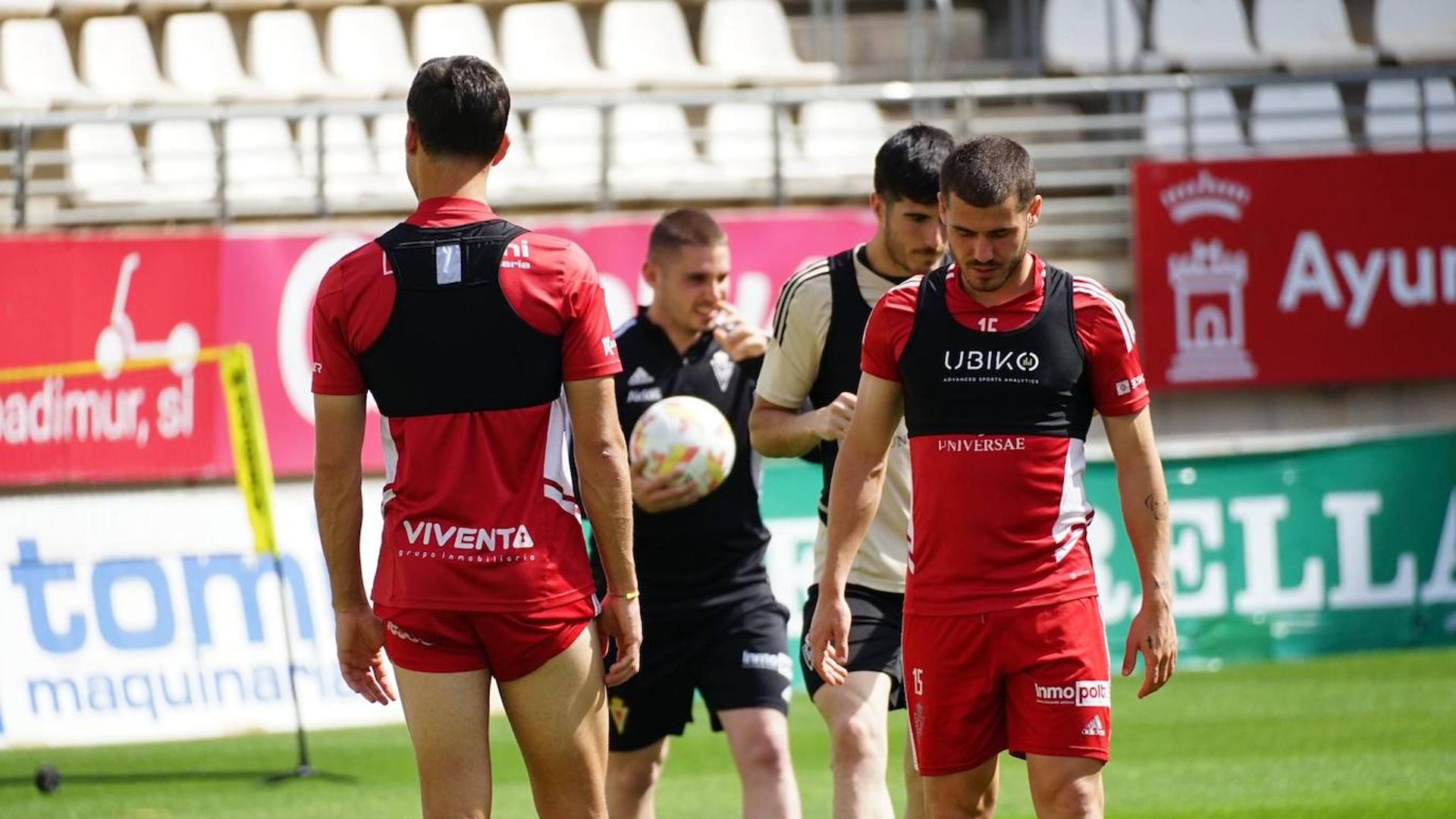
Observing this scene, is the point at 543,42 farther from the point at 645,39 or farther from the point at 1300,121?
the point at 1300,121

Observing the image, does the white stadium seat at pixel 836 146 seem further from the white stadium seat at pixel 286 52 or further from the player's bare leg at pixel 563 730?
the player's bare leg at pixel 563 730

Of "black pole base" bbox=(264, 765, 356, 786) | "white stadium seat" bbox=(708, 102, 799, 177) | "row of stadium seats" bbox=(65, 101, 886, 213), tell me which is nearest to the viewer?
"black pole base" bbox=(264, 765, 356, 786)

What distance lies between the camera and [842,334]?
6215 millimetres

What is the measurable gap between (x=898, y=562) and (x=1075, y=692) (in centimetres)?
127

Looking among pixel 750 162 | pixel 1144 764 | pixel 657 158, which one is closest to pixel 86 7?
pixel 657 158

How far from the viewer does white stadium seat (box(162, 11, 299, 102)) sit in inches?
737

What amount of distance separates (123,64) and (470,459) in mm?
15553

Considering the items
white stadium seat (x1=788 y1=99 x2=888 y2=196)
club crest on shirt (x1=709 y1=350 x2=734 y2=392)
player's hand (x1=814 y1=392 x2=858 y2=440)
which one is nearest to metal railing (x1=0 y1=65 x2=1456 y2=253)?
white stadium seat (x1=788 y1=99 x2=888 y2=196)

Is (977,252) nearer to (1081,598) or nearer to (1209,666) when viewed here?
(1081,598)

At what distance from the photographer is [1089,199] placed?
17062 millimetres

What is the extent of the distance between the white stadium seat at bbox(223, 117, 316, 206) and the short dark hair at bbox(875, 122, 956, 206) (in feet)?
34.9

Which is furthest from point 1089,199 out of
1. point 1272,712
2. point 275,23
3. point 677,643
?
point 677,643

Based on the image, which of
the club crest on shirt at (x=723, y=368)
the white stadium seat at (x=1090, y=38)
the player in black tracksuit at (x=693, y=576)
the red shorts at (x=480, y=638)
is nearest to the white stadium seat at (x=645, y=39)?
the white stadium seat at (x=1090, y=38)

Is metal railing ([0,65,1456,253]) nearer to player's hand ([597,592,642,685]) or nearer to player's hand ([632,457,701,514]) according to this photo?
player's hand ([632,457,701,514])
